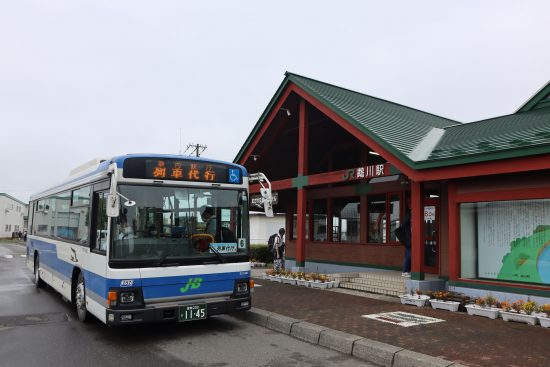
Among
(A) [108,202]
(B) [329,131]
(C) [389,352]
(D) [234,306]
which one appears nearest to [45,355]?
(A) [108,202]

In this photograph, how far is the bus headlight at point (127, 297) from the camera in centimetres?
616

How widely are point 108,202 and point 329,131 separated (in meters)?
11.0

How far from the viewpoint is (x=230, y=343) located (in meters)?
6.67

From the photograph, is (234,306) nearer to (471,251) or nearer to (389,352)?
(389,352)

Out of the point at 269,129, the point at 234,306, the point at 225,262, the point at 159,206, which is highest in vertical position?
the point at 269,129

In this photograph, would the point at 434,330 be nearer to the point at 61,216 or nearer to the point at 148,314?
the point at 148,314

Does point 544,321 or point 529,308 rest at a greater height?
point 529,308

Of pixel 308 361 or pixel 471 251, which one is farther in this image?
pixel 471 251

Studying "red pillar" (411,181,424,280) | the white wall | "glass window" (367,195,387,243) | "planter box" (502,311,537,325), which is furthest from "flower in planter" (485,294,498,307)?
the white wall

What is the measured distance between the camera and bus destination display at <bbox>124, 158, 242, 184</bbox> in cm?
655

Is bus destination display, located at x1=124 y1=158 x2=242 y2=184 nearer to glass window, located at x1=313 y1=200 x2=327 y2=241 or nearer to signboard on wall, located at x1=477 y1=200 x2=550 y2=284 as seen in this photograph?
signboard on wall, located at x1=477 y1=200 x2=550 y2=284

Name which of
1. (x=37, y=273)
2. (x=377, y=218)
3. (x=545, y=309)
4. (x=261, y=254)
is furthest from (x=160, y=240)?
(x=261, y=254)

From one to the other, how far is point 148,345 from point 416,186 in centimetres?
669

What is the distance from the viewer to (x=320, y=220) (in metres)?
17.0
